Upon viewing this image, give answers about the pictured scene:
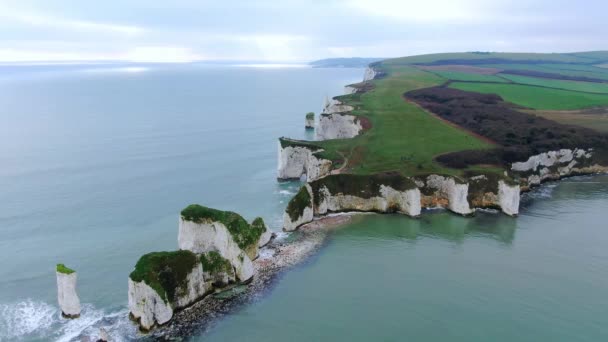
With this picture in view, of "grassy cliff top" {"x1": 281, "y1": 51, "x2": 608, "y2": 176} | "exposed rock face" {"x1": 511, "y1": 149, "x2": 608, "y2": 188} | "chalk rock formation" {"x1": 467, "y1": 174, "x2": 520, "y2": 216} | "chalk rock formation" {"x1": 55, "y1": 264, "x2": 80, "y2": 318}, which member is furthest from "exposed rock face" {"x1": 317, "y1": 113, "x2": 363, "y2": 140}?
"chalk rock formation" {"x1": 55, "y1": 264, "x2": 80, "y2": 318}

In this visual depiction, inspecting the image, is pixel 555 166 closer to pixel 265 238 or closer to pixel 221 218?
pixel 265 238

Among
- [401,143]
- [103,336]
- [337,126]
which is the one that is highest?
[337,126]

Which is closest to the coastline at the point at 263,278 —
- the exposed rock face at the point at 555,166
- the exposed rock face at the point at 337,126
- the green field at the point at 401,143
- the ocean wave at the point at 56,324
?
the ocean wave at the point at 56,324

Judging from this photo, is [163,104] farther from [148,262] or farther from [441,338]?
[441,338]

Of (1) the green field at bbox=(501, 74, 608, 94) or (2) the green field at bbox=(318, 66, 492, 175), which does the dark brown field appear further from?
(1) the green field at bbox=(501, 74, 608, 94)

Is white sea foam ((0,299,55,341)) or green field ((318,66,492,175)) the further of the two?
green field ((318,66,492,175))

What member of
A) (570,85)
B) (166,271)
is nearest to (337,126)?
(166,271)

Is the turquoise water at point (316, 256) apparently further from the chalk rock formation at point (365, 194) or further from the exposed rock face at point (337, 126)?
the exposed rock face at point (337, 126)
